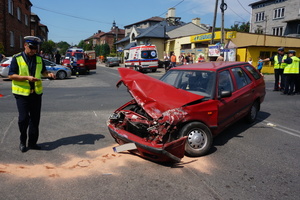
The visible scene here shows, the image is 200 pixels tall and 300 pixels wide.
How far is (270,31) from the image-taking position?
138ft

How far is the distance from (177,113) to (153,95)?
581 mm

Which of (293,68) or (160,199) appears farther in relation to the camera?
(293,68)

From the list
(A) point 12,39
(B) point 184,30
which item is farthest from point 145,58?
(B) point 184,30

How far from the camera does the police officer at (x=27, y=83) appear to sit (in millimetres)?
4156

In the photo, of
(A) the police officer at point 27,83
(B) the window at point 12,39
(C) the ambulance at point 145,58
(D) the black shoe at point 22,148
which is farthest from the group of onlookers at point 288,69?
(B) the window at point 12,39

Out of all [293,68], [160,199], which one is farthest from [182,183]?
[293,68]

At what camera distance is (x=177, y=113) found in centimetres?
384

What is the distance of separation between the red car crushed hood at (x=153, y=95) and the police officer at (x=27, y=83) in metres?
1.49

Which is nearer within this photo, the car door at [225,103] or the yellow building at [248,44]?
the car door at [225,103]

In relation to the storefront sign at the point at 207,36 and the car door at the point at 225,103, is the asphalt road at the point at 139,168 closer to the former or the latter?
the car door at the point at 225,103

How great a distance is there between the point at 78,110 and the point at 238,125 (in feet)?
15.6

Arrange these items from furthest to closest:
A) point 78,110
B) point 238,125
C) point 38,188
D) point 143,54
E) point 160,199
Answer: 1. point 143,54
2. point 78,110
3. point 238,125
4. point 38,188
5. point 160,199

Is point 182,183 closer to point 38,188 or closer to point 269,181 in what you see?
point 269,181

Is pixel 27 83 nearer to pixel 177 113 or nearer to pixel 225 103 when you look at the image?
pixel 177 113
